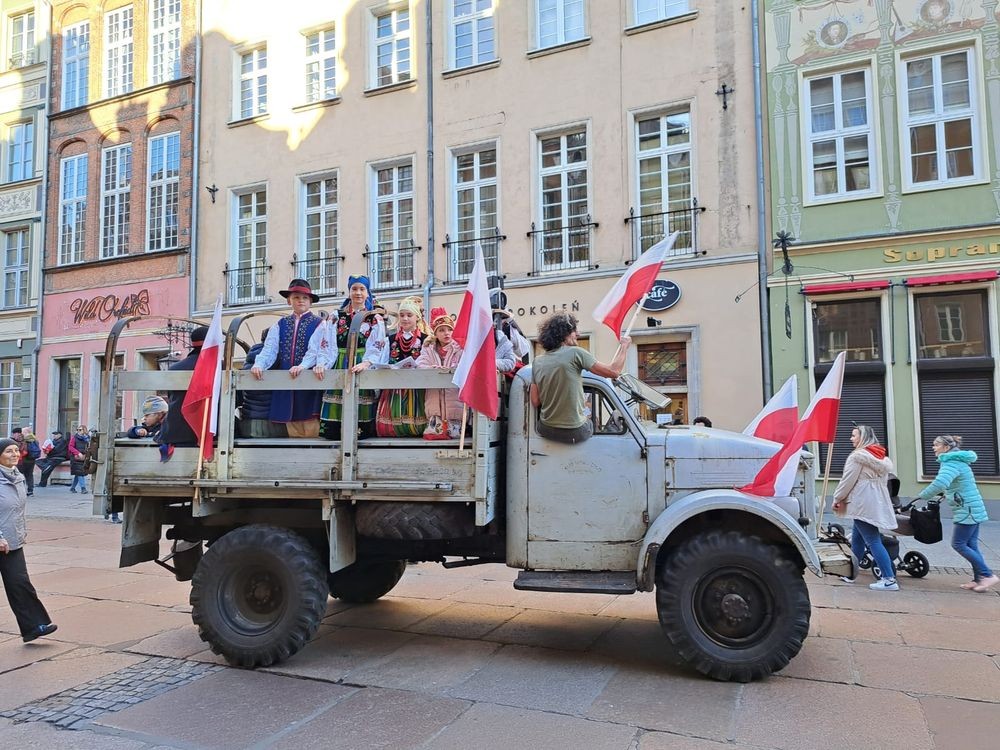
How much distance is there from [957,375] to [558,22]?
396 inches

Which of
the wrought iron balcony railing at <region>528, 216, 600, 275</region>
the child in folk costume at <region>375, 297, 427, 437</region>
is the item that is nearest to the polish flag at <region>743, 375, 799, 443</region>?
the child in folk costume at <region>375, 297, 427, 437</region>

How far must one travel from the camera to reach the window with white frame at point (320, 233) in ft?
58.3

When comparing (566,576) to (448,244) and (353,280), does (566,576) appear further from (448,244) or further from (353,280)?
(448,244)

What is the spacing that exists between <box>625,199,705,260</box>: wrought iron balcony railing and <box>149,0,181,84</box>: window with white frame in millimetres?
13176

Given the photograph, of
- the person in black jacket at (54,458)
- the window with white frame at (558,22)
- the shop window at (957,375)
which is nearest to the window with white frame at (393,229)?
the window with white frame at (558,22)

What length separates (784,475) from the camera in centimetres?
525

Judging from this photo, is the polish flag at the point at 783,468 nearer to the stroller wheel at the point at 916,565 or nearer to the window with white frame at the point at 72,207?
the stroller wheel at the point at 916,565

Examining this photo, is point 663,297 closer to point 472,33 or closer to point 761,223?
point 761,223

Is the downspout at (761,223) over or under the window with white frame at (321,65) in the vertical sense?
under

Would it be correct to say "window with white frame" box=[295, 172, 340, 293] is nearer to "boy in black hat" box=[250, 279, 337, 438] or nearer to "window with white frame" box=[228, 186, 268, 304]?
"window with white frame" box=[228, 186, 268, 304]

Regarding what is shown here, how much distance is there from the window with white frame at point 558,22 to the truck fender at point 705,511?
1282 cm

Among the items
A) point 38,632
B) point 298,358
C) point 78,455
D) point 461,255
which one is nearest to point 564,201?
point 461,255

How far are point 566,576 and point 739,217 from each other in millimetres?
10316

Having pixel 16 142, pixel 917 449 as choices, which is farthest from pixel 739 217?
pixel 16 142
